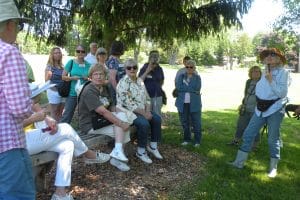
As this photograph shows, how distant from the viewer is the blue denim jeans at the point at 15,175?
2729 mm

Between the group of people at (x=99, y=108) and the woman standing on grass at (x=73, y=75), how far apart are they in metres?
0.02

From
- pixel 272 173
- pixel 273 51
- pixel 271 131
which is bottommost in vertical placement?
pixel 272 173

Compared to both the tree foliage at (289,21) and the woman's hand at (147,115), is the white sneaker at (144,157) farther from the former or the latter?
the tree foliage at (289,21)

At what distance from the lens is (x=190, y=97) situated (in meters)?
7.95

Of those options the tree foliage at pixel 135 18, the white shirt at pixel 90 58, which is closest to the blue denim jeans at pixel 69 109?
the white shirt at pixel 90 58

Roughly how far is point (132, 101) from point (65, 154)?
6.81ft

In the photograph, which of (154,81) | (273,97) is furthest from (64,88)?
(273,97)

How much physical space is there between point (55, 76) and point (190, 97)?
7.98 ft

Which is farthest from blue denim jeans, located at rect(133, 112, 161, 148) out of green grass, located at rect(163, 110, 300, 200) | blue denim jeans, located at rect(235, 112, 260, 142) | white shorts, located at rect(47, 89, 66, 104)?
blue denim jeans, located at rect(235, 112, 260, 142)

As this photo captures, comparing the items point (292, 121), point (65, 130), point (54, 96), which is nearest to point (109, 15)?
point (54, 96)

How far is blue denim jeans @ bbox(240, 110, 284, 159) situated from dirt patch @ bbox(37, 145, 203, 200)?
0.84m

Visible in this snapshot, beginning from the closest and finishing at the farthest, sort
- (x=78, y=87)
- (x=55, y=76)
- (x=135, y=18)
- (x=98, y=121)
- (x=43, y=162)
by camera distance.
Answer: (x=43, y=162), (x=98, y=121), (x=78, y=87), (x=55, y=76), (x=135, y=18)

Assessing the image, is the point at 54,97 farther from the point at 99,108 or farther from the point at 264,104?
the point at 264,104

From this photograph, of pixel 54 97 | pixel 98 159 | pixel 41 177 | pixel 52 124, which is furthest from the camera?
pixel 54 97
